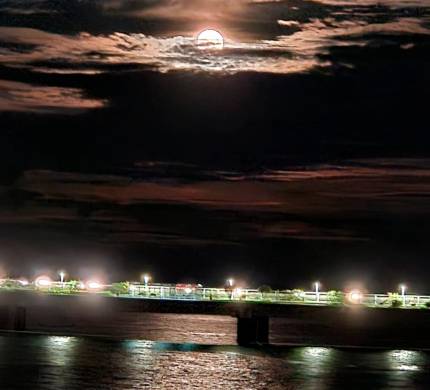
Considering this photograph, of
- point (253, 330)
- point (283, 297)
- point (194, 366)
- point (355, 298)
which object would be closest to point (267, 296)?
point (283, 297)

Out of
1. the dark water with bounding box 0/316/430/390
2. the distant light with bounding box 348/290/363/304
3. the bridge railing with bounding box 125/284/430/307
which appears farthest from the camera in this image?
the distant light with bounding box 348/290/363/304

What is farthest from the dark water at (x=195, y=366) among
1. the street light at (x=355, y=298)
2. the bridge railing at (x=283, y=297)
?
the street light at (x=355, y=298)

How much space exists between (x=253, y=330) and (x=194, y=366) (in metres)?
26.7

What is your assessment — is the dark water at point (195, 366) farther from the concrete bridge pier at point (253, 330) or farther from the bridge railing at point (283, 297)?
the bridge railing at point (283, 297)

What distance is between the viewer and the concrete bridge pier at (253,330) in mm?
108062

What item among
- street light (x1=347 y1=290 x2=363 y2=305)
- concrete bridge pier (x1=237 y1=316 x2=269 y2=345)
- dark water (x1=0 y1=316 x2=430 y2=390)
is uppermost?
street light (x1=347 y1=290 x2=363 y2=305)

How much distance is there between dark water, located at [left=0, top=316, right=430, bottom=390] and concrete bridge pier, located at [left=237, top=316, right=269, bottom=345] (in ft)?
9.31

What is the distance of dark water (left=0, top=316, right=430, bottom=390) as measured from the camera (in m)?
70.9

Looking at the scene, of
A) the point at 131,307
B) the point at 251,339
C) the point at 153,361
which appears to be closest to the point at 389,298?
the point at 251,339

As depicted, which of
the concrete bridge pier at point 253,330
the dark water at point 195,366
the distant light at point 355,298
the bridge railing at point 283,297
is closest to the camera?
the dark water at point 195,366

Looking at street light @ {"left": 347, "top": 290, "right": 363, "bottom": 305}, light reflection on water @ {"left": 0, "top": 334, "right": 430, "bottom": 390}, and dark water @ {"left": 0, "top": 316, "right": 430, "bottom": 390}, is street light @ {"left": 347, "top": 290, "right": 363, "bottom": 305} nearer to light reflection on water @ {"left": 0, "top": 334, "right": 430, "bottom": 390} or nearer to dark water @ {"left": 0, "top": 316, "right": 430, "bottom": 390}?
dark water @ {"left": 0, "top": 316, "right": 430, "bottom": 390}

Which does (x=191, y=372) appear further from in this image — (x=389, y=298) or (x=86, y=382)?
(x=389, y=298)

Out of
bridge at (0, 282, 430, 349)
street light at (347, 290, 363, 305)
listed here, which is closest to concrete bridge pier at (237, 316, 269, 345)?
bridge at (0, 282, 430, 349)

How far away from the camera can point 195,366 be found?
82312 millimetres
